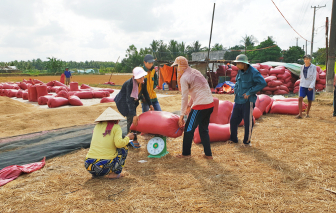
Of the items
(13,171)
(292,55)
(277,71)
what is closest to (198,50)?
(292,55)

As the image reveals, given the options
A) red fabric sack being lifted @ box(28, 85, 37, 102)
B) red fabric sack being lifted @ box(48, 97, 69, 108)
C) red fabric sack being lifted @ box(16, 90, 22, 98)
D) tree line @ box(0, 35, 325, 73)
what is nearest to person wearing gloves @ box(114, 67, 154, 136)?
red fabric sack being lifted @ box(48, 97, 69, 108)

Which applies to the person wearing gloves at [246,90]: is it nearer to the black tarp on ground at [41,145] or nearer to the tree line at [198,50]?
the black tarp on ground at [41,145]

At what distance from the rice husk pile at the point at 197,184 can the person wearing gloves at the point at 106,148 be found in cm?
16

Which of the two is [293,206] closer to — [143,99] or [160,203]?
[160,203]

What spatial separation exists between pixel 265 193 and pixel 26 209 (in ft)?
7.23

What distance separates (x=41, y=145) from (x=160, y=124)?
81.4 inches

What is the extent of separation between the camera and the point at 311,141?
168 inches

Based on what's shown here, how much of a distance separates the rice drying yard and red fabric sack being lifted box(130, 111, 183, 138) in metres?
0.37

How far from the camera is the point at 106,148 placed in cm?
280

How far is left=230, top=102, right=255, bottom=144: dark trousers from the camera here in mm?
3971

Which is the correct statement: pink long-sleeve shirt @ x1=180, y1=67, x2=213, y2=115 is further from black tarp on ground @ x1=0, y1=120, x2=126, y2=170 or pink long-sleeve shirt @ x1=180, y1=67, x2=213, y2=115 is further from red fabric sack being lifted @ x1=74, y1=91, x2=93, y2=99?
red fabric sack being lifted @ x1=74, y1=91, x2=93, y2=99

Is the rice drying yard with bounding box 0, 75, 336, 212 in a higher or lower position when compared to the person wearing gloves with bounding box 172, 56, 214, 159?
lower

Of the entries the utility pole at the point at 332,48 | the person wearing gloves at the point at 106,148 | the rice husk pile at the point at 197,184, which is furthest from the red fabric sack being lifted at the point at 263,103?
the utility pole at the point at 332,48

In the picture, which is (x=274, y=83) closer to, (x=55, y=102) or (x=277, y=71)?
(x=277, y=71)
